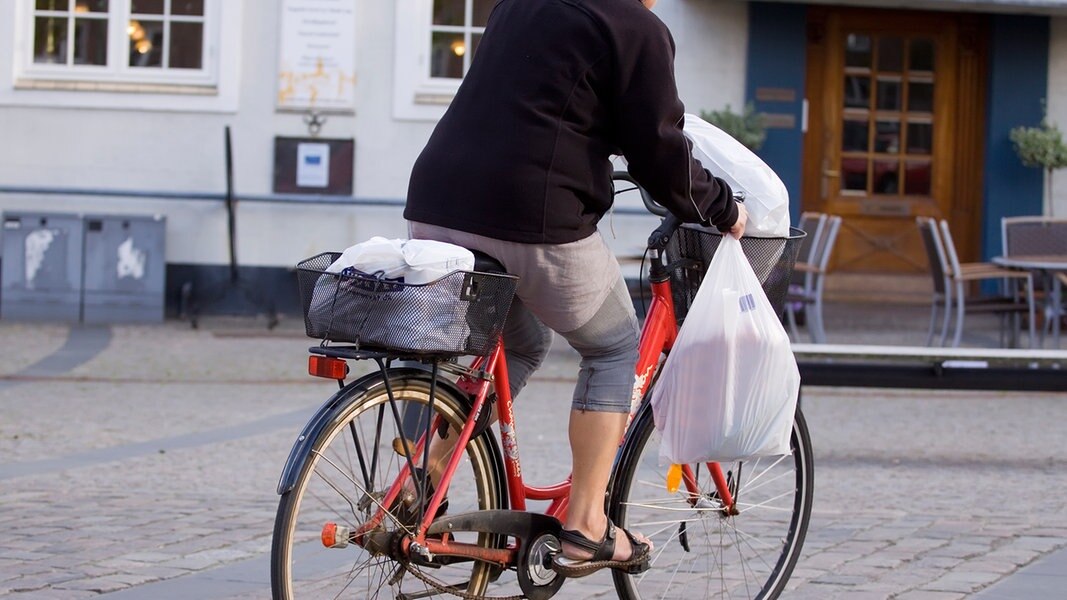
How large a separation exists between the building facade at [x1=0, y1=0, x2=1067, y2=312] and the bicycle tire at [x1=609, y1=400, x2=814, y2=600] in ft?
28.1

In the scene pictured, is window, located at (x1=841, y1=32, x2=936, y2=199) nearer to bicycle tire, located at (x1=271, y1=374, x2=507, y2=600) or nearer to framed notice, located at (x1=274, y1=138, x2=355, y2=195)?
framed notice, located at (x1=274, y1=138, x2=355, y2=195)

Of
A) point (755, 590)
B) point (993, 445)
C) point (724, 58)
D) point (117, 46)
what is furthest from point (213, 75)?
point (755, 590)

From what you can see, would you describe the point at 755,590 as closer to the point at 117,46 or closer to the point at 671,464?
the point at 671,464

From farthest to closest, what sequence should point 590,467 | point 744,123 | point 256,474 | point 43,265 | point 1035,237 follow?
point 744,123, point 43,265, point 1035,237, point 256,474, point 590,467

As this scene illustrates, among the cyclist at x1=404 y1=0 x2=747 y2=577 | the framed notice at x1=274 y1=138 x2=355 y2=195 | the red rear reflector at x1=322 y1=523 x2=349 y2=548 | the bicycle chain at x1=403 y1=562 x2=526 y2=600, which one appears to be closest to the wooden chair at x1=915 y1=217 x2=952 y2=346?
the framed notice at x1=274 y1=138 x2=355 y2=195

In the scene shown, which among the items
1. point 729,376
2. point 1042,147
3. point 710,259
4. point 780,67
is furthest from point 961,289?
point 729,376

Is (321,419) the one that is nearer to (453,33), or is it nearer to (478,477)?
(478,477)

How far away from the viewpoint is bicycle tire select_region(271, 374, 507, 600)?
10.5 ft

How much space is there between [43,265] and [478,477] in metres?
9.64

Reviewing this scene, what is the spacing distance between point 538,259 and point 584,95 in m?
0.37

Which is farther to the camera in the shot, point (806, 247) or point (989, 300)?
point (806, 247)

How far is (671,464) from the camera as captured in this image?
151 inches

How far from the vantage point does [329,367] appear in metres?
3.28

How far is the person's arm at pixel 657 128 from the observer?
3.35 m
